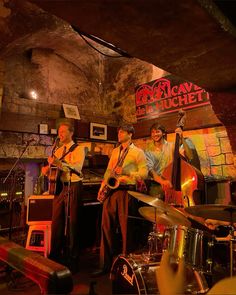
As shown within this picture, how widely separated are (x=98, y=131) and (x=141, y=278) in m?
4.03

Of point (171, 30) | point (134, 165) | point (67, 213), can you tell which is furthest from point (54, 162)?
point (171, 30)

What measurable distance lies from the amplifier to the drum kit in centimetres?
→ 163

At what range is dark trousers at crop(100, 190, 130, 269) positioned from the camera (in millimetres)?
3016

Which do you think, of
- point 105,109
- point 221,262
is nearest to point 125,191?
point 221,262

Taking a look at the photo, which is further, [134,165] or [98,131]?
[98,131]

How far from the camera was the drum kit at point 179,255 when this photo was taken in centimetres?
191

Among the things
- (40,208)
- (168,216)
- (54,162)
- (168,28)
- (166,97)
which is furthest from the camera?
(166,97)

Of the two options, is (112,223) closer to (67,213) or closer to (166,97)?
(67,213)

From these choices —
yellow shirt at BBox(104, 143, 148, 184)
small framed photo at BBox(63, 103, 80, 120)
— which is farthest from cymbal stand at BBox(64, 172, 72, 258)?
small framed photo at BBox(63, 103, 80, 120)

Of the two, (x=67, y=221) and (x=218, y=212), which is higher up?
(x=218, y=212)

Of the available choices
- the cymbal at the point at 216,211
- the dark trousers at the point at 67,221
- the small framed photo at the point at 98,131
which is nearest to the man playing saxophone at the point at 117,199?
the dark trousers at the point at 67,221

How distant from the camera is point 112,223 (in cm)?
308

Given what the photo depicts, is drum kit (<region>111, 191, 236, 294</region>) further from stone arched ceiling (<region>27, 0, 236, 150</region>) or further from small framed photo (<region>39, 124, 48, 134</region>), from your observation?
small framed photo (<region>39, 124, 48, 134</region>)

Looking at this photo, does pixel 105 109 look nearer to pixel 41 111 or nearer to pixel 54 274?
pixel 41 111
